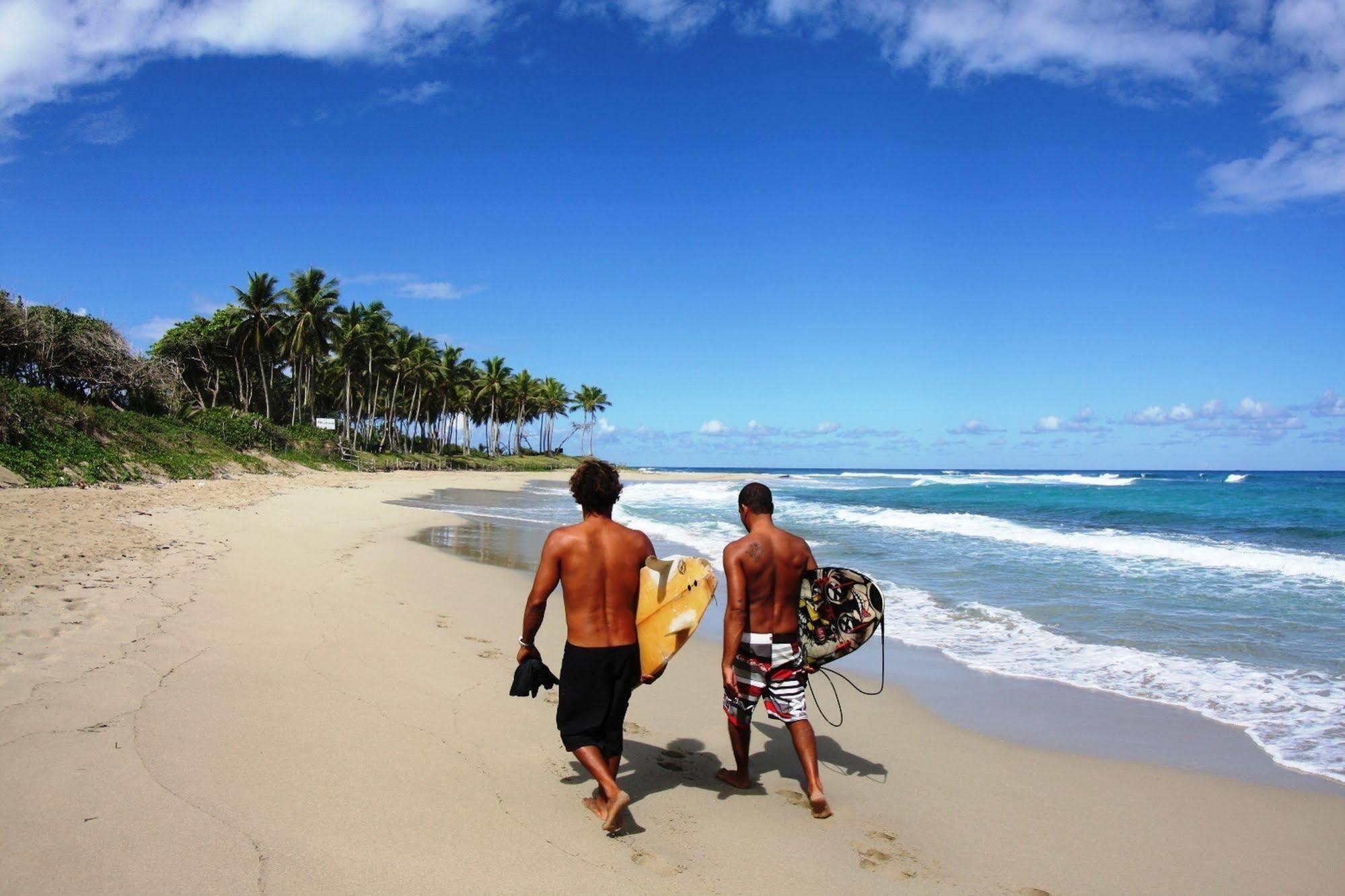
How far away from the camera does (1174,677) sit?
21.7 feet

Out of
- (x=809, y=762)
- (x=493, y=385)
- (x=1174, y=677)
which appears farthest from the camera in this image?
(x=493, y=385)

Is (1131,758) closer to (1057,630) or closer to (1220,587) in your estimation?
(1057,630)

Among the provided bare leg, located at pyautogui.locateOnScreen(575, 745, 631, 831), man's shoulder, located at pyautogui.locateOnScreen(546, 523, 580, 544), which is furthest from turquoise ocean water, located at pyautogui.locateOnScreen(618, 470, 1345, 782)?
man's shoulder, located at pyautogui.locateOnScreen(546, 523, 580, 544)

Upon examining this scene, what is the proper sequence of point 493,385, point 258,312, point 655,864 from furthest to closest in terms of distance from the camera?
point 493,385
point 258,312
point 655,864

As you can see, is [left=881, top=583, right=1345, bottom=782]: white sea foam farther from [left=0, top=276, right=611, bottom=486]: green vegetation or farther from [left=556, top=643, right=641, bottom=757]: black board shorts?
[left=0, top=276, right=611, bottom=486]: green vegetation

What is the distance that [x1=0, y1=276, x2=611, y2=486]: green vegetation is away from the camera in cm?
2086

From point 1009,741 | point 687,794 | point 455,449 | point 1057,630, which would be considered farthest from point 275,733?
point 455,449

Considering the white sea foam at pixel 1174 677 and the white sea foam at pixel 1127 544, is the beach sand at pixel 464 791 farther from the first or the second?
the white sea foam at pixel 1127 544

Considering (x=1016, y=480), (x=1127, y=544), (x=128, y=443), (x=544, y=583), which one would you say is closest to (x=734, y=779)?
(x=544, y=583)

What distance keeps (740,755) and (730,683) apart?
44cm

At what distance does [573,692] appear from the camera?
3506mm

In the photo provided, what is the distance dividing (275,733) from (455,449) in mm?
77824

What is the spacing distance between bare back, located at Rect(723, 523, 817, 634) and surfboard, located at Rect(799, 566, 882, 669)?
0.41ft

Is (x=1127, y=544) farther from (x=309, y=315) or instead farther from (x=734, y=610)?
(x=309, y=315)
